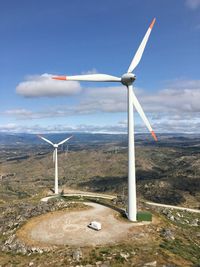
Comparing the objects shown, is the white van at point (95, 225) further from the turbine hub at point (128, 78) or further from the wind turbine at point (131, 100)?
the turbine hub at point (128, 78)

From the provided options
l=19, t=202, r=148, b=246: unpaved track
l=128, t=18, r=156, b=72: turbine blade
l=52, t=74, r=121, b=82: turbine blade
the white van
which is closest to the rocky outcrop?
l=19, t=202, r=148, b=246: unpaved track

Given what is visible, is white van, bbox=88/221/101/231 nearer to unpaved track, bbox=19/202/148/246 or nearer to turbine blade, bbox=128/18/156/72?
unpaved track, bbox=19/202/148/246

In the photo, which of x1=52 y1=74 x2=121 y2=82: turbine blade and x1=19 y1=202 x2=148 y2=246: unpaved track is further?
x1=52 y1=74 x2=121 y2=82: turbine blade

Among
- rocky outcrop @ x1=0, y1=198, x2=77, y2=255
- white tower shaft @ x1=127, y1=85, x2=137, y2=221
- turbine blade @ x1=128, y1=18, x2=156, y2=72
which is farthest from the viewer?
turbine blade @ x1=128, y1=18, x2=156, y2=72

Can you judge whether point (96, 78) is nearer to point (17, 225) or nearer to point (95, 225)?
point (95, 225)

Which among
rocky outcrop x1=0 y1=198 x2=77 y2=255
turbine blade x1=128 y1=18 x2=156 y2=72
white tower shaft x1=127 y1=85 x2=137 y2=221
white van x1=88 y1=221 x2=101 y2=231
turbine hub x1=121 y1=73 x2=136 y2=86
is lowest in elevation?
rocky outcrop x1=0 y1=198 x2=77 y2=255

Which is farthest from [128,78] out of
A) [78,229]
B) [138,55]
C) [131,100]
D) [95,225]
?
[78,229]

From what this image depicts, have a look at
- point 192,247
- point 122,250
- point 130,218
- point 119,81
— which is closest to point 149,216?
point 130,218

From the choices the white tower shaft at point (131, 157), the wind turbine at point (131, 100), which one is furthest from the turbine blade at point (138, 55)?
the white tower shaft at point (131, 157)
